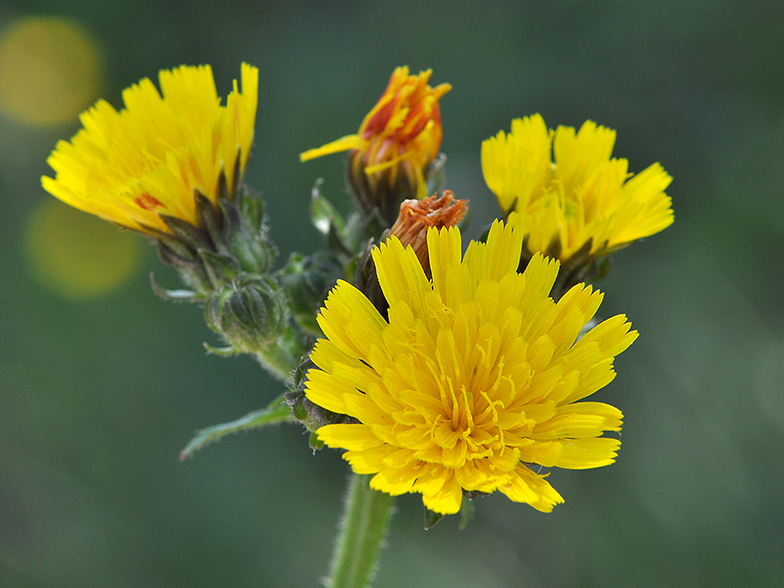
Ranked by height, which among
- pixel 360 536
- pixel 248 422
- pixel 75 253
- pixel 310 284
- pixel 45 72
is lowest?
pixel 360 536

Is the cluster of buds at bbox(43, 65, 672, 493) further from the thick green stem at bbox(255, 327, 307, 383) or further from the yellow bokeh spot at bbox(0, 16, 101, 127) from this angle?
the yellow bokeh spot at bbox(0, 16, 101, 127)

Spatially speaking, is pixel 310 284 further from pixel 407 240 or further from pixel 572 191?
pixel 572 191

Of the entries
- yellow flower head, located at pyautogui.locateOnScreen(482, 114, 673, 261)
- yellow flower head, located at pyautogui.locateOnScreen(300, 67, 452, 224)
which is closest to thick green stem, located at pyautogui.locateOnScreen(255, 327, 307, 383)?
yellow flower head, located at pyautogui.locateOnScreen(300, 67, 452, 224)

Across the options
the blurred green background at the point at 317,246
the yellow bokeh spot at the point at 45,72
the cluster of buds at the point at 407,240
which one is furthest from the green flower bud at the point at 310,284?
the yellow bokeh spot at the point at 45,72

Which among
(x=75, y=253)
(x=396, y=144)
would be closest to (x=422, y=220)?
(x=396, y=144)

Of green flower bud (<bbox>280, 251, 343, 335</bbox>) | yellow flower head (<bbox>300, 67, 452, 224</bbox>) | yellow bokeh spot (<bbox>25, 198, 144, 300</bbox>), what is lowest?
green flower bud (<bbox>280, 251, 343, 335</bbox>)

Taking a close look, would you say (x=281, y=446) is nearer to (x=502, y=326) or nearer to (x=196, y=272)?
(x=196, y=272)
